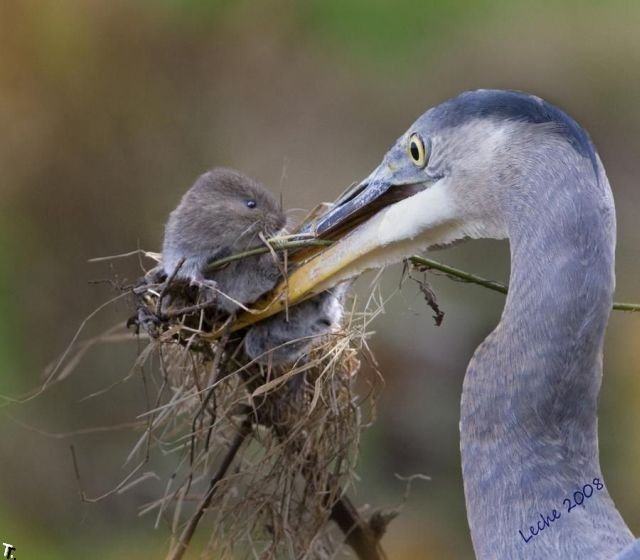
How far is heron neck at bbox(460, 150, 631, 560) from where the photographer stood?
607mm

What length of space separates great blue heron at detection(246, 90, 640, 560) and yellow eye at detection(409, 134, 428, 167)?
0.03 m

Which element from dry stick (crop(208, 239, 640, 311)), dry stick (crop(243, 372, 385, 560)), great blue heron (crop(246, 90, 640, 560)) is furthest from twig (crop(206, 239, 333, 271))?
dry stick (crop(243, 372, 385, 560))

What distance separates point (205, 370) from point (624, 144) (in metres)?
0.93

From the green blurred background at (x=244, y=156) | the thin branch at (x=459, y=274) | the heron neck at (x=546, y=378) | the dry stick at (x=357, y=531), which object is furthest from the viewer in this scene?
the green blurred background at (x=244, y=156)

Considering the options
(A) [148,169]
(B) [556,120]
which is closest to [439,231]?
(B) [556,120]

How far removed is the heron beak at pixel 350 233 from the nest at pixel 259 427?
53mm

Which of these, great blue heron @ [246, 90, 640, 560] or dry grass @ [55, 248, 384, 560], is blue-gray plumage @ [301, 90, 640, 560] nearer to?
great blue heron @ [246, 90, 640, 560]

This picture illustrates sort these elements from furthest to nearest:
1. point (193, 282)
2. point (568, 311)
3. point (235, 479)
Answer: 1. point (235, 479)
2. point (193, 282)
3. point (568, 311)

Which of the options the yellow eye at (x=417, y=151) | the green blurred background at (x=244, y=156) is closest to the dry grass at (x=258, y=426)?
the yellow eye at (x=417, y=151)

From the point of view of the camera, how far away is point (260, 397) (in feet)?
2.62

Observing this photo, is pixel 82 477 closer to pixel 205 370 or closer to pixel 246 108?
pixel 246 108

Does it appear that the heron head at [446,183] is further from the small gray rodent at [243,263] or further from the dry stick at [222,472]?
the dry stick at [222,472]

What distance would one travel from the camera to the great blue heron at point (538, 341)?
1.99 ft

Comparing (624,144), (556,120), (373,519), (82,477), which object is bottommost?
(82,477)
